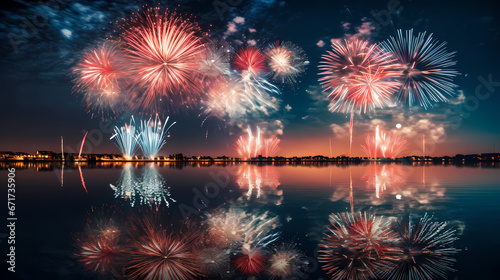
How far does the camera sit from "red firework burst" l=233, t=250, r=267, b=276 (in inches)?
333

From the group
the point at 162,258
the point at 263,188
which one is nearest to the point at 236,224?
the point at 162,258

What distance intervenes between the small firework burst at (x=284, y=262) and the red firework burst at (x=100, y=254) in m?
4.79

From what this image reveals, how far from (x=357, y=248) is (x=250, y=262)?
4.14 meters

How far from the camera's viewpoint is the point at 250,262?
9156 mm

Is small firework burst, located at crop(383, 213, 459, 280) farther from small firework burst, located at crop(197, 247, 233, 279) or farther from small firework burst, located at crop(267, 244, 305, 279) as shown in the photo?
small firework burst, located at crop(197, 247, 233, 279)

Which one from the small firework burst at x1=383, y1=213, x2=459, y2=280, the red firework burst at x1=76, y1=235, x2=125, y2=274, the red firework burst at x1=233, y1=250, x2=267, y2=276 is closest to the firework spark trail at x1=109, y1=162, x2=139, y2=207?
the red firework burst at x1=76, y1=235, x2=125, y2=274

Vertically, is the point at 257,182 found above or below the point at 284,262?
below

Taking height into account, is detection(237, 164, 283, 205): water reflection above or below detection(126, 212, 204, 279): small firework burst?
below

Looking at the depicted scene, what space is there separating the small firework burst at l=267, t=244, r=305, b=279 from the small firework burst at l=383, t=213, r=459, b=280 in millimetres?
2602

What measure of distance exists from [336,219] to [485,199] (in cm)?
1609

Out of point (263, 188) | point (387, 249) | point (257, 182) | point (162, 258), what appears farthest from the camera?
point (257, 182)

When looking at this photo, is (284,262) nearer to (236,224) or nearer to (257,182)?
(236,224)

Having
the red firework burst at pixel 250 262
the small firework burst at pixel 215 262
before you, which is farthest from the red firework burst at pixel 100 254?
the red firework burst at pixel 250 262

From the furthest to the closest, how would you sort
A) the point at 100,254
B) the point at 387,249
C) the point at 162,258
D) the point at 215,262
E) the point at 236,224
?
the point at 236,224 → the point at 387,249 → the point at 100,254 → the point at 162,258 → the point at 215,262
